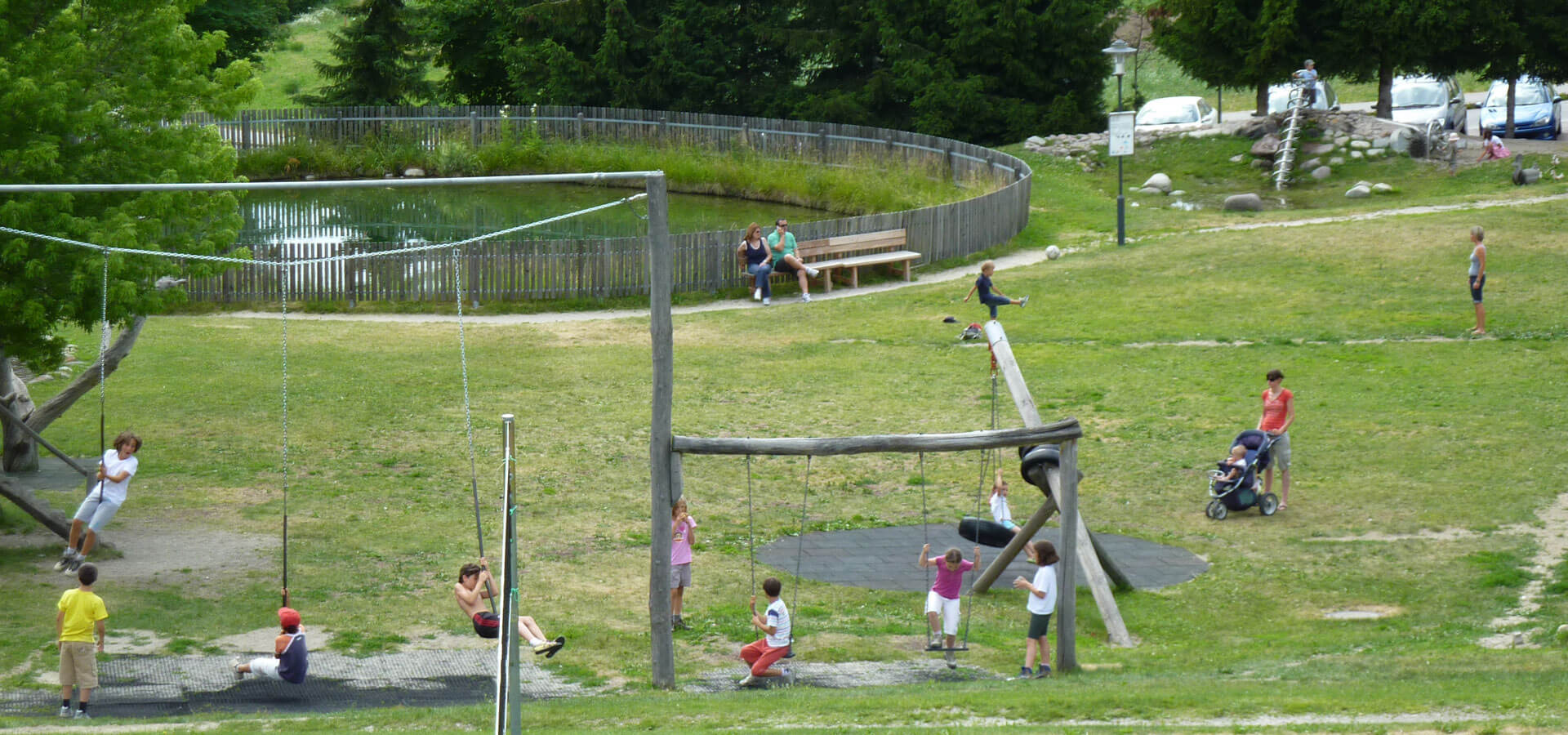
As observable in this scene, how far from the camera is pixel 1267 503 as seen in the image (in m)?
17.1

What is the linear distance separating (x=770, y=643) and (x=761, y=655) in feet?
0.39

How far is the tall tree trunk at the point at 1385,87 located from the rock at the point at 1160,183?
7987 millimetres

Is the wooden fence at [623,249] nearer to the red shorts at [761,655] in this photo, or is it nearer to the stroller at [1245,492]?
the stroller at [1245,492]

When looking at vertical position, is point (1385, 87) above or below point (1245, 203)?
above

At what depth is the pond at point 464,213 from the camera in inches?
1517

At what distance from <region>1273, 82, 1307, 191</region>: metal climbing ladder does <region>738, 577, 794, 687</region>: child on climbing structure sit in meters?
28.8


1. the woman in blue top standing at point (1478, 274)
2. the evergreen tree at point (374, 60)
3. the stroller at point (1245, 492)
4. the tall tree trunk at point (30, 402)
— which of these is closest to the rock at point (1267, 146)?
the woman in blue top standing at point (1478, 274)

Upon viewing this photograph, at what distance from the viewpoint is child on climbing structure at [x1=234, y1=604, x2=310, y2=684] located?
1203cm

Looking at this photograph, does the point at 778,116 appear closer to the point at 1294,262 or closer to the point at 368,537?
the point at 1294,262

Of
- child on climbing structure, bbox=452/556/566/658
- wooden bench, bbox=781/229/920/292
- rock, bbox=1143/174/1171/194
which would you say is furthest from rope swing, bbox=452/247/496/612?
rock, bbox=1143/174/1171/194

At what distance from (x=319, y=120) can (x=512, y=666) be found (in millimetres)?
43216

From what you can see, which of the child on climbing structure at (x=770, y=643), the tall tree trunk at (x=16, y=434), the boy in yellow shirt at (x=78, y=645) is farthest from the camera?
the tall tree trunk at (x=16, y=434)

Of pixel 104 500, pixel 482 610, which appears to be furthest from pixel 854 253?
pixel 482 610

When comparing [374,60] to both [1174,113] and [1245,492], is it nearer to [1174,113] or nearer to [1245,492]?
[1174,113]
